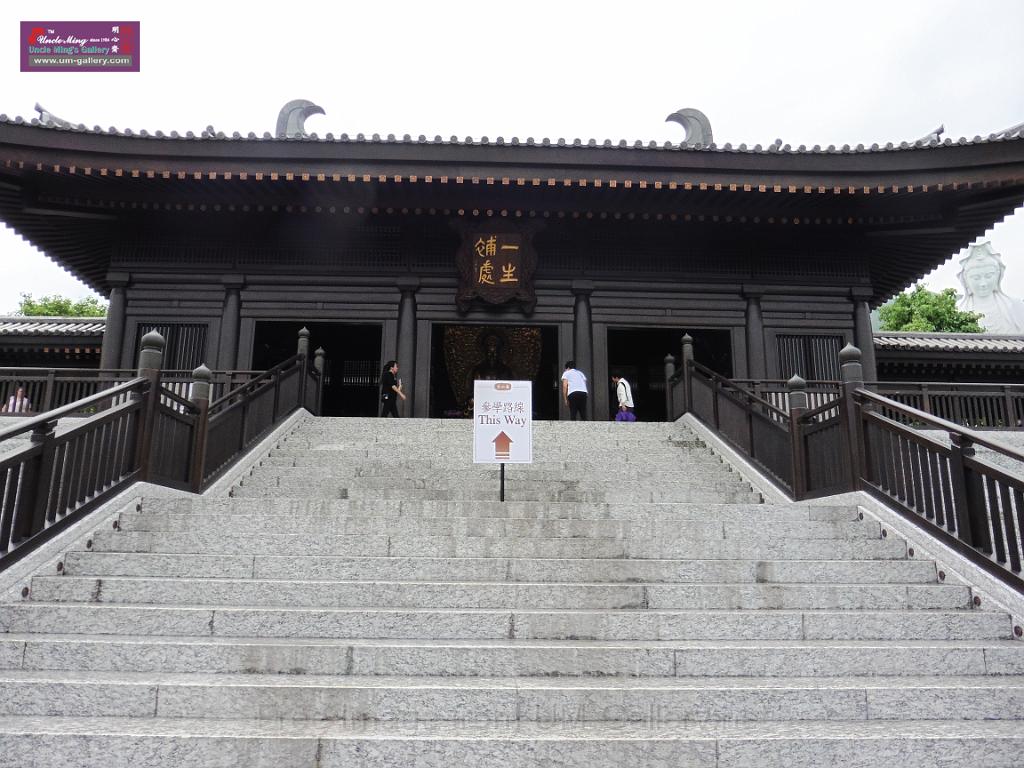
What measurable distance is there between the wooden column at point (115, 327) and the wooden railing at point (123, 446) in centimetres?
394

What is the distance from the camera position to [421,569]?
16.0ft

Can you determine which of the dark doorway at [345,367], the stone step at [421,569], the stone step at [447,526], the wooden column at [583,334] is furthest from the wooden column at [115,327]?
the stone step at [421,569]

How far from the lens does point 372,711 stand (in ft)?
11.4

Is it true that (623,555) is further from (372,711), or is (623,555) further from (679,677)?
(372,711)

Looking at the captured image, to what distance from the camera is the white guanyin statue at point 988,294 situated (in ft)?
181

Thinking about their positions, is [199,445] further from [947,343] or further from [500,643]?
[947,343]

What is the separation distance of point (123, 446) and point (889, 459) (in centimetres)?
643

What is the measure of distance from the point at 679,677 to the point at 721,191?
28.1 feet

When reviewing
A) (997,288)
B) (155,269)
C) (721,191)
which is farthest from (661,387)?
(997,288)

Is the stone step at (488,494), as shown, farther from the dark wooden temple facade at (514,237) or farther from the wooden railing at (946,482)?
the dark wooden temple facade at (514,237)

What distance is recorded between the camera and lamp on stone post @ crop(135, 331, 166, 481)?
627cm

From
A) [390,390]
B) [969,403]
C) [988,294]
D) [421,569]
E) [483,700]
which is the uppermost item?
[988,294]

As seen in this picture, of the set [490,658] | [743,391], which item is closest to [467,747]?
[490,658]

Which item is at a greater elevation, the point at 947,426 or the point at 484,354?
the point at 484,354
